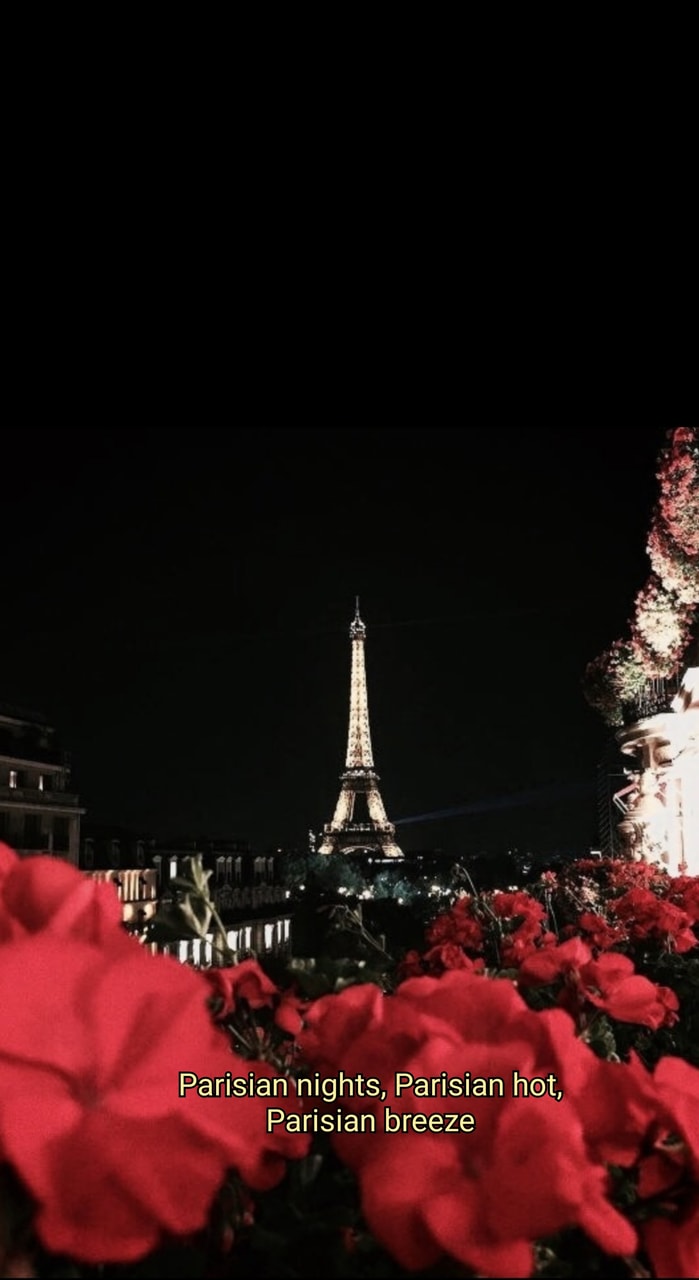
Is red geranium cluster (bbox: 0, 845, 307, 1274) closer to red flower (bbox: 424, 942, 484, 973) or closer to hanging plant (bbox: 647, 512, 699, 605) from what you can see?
red flower (bbox: 424, 942, 484, 973)

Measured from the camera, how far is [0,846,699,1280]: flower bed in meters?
0.64

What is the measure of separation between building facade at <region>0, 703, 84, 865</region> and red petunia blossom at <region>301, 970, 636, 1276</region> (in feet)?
110

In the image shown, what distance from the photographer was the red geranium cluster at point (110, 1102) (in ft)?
2.02

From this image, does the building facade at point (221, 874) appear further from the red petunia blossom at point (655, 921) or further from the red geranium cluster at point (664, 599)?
the red petunia blossom at point (655, 921)

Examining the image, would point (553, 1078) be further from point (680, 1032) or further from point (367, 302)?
point (367, 302)

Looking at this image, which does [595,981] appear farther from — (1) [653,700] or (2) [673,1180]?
(1) [653,700]

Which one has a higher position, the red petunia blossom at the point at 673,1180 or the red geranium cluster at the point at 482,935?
the red petunia blossom at the point at 673,1180

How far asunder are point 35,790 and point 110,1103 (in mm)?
35811

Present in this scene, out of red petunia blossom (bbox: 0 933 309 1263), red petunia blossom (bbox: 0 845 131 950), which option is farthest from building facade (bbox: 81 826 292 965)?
red petunia blossom (bbox: 0 933 309 1263)

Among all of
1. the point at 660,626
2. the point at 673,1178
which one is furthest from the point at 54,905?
the point at 660,626

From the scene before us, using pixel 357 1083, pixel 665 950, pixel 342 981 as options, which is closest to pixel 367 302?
pixel 665 950

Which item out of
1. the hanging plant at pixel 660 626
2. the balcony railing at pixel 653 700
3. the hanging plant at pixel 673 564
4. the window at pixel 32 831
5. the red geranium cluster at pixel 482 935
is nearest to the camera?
the red geranium cluster at pixel 482 935

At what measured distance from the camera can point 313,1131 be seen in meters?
0.93

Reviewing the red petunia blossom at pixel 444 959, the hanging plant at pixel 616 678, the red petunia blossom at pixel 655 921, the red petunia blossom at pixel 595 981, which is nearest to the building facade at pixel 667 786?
the hanging plant at pixel 616 678
